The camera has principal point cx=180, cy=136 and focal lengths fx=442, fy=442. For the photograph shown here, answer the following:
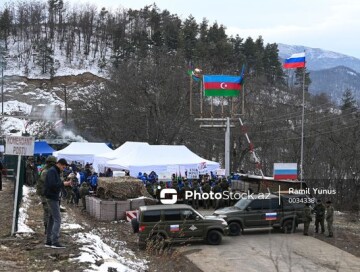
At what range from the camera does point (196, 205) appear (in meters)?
25.6

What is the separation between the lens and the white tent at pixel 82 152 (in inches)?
1518

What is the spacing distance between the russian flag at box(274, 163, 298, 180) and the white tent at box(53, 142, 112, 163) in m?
18.3

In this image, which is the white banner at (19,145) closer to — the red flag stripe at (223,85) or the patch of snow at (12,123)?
A: the red flag stripe at (223,85)

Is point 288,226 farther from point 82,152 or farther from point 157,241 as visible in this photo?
point 82,152

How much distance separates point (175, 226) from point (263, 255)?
3.37 meters

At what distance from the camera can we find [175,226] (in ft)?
54.2

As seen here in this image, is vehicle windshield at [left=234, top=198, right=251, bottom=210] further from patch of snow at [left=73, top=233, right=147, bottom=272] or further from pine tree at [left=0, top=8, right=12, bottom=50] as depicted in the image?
pine tree at [left=0, top=8, right=12, bottom=50]

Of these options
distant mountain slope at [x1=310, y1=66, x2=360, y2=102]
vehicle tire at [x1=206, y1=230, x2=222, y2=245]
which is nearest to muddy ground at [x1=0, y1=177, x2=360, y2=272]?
vehicle tire at [x1=206, y1=230, x2=222, y2=245]

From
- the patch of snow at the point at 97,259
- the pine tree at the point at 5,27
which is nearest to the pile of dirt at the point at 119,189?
the patch of snow at the point at 97,259

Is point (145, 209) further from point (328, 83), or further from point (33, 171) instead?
point (328, 83)

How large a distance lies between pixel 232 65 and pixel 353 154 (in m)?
58.5

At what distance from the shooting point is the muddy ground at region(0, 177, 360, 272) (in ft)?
28.5

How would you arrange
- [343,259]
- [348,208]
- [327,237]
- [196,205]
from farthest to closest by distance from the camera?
[348,208] < [196,205] < [327,237] < [343,259]

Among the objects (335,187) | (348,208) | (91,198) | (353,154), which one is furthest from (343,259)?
(353,154)
